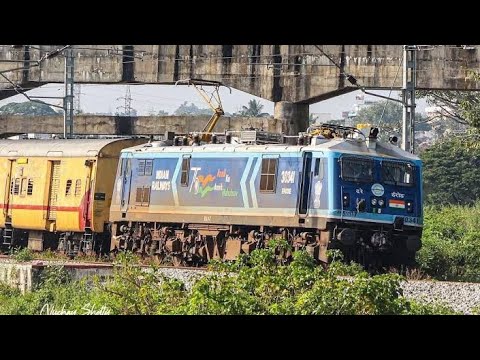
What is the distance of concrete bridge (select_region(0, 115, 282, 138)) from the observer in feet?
97.3

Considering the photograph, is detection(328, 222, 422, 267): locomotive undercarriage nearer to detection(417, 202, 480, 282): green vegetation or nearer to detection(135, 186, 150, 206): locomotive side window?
detection(417, 202, 480, 282): green vegetation

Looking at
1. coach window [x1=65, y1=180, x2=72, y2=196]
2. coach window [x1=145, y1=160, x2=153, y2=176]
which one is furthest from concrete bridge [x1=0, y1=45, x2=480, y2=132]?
coach window [x1=145, y1=160, x2=153, y2=176]

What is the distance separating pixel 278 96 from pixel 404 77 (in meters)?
4.75

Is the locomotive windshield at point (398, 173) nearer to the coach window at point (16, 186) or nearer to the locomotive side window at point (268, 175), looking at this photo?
the locomotive side window at point (268, 175)

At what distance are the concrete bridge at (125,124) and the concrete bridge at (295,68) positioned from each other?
2.84 ft

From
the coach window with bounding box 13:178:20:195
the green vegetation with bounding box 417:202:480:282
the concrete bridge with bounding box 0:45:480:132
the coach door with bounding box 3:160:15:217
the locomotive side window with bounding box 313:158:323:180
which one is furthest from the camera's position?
the concrete bridge with bounding box 0:45:480:132

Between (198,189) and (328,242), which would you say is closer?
(328,242)

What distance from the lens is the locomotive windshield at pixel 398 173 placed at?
20.3 meters

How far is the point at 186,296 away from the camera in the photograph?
42.4 feet

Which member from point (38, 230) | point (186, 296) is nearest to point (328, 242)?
point (186, 296)

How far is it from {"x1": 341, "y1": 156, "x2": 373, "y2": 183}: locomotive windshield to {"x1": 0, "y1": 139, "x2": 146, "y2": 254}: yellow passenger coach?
7570 millimetres
